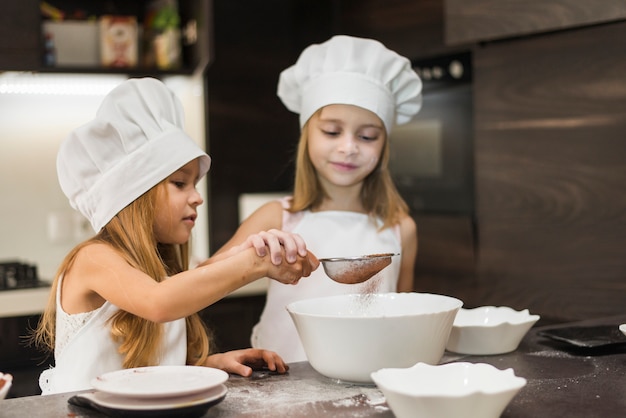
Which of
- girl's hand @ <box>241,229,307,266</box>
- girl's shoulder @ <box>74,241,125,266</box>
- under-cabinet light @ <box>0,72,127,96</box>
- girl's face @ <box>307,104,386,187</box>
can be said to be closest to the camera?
girl's hand @ <box>241,229,307,266</box>

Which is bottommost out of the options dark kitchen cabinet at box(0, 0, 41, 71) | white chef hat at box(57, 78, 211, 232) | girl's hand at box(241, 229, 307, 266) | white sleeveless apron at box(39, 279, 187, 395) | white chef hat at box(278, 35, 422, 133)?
white sleeveless apron at box(39, 279, 187, 395)

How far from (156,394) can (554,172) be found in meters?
1.47

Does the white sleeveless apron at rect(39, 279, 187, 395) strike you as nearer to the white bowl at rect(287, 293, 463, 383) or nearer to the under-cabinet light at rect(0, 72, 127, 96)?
the white bowl at rect(287, 293, 463, 383)

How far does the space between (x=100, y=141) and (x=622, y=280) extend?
1.26 metres

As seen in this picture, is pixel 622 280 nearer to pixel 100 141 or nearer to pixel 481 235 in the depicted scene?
pixel 481 235

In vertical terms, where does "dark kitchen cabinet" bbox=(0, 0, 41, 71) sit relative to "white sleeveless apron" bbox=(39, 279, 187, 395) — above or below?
above

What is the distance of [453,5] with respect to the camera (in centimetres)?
229

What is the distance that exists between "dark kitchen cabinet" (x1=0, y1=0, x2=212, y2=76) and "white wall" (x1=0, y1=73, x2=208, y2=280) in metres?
0.13

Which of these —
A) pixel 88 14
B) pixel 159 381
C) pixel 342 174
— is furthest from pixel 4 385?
pixel 88 14

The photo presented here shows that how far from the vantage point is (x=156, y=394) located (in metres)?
0.95

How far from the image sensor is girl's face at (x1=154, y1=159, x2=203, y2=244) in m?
1.43

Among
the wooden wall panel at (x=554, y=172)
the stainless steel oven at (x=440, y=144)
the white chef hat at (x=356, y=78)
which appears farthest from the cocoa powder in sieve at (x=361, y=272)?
the stainless steel oven at (x=440, y=144)

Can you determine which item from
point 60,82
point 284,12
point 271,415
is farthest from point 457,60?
point 271,415

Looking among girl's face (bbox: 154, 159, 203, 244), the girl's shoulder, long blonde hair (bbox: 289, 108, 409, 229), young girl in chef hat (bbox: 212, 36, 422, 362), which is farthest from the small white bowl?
long blonde hair (bbox: 289, 108, 409, 229)
